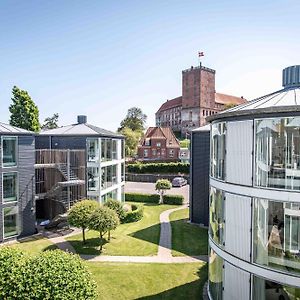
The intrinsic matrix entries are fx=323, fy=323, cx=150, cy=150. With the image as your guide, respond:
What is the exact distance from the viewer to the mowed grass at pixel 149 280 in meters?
15.4

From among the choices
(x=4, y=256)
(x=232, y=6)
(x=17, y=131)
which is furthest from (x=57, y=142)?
(x=232, y=6)

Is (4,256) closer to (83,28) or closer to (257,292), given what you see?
(257,292)

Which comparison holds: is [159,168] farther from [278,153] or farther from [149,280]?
[278,153]

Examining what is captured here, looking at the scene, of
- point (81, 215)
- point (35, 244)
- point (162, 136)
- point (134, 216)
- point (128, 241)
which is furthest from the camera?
point (162, 136)

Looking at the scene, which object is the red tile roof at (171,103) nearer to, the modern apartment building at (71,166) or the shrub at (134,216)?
the shrub at (134,216)

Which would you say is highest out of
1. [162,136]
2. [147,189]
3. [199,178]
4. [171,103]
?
[171,103]

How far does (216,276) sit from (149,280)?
466cm

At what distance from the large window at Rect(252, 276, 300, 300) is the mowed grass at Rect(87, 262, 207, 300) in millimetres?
4248

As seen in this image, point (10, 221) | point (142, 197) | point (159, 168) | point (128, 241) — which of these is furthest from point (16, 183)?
point (159, 168)

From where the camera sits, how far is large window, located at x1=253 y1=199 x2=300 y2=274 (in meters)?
10.5

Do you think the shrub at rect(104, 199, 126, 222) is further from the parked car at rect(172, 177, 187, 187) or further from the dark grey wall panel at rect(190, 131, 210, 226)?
the parked car at rect(172, 177, 187, 187)

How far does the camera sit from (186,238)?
80.1 ft

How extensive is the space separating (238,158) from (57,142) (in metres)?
21.0

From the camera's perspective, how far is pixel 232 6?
47.3ft
